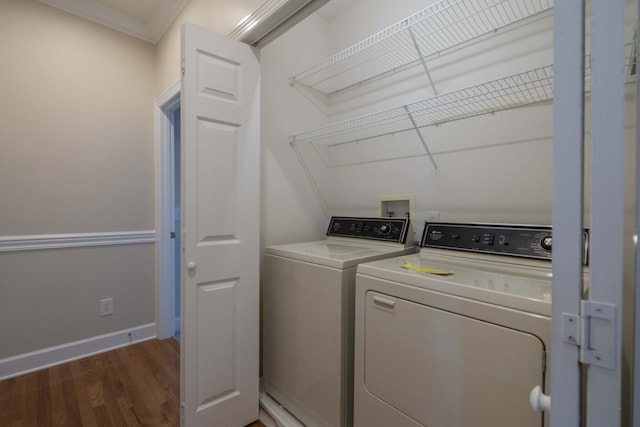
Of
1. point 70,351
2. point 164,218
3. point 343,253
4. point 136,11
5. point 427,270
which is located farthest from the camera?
point 164,218

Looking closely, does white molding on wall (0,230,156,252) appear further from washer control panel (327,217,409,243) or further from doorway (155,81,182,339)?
washer control panel (327,217,409,243)

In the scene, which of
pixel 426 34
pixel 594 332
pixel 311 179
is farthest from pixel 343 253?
pixel 426 34

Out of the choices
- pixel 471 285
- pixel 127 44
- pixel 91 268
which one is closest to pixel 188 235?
pixel 471 285

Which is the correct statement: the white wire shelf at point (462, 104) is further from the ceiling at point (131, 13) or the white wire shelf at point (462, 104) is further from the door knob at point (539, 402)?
the ceiling at point (131, 13)

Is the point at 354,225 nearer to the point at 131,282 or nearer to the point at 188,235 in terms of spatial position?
the point at 188,235

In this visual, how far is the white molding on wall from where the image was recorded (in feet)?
6.56

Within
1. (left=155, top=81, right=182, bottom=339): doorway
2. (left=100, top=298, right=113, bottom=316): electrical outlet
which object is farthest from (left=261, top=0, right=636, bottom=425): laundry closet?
(left=100, top=298, right=113, bottom=316): electrical outlet

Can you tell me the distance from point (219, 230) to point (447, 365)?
1.16 m

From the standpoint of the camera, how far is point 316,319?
142 cm

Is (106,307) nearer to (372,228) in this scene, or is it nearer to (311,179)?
(311,179)

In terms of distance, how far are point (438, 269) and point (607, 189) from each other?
2.44ft

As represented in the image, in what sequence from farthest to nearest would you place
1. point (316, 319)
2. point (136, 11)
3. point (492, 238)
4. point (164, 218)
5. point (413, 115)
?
point (164, 218) < point (136, 11) < point (413, 115) < point (316, 319) < point (492, 238)

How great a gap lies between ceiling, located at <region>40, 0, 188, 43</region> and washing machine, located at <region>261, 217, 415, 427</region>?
2.08 m

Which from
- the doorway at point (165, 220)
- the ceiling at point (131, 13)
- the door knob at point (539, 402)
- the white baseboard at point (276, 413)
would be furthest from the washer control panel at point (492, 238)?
the ceiling at point (131, 13)
